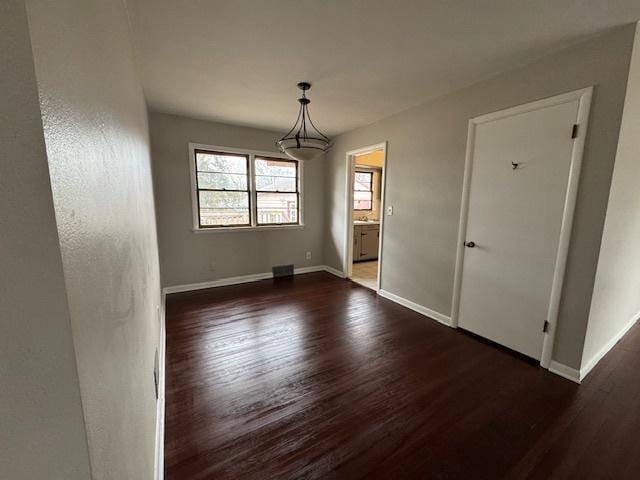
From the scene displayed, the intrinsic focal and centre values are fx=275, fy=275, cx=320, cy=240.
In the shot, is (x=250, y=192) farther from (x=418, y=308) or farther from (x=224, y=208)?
(x=418, y=308)

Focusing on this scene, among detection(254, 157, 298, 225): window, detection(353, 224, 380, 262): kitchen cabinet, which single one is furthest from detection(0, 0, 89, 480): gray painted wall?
detection(353, 224, 380, 262): kitchen cabinet

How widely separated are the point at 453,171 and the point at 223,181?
321 cm

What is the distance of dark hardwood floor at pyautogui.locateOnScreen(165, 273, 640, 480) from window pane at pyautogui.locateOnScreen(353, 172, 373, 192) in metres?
4.28

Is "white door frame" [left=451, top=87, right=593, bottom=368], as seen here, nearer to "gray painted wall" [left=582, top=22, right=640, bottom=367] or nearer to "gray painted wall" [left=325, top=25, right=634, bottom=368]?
"gray painted wall" [left=325, top=25, right=634, bottom=368]

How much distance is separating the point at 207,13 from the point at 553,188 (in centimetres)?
280

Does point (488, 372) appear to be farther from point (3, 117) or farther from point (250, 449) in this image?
point (3, 117)

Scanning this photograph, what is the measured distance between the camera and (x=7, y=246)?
0.34 meters

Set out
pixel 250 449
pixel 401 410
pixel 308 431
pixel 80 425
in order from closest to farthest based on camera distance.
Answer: pixel 80 425, pixel 250 449, pixel 308 431, pixel 401 410

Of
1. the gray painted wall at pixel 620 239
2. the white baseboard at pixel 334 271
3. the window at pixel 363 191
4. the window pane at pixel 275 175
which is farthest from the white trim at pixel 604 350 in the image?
the window at pixel 363 191

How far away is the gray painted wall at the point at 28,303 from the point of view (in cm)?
33

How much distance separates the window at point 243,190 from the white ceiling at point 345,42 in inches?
49.2

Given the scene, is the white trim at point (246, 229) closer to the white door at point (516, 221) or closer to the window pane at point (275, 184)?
the window pane at point (275, 184)

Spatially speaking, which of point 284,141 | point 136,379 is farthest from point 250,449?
point 284,141

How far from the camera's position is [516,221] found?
7.95 feet
